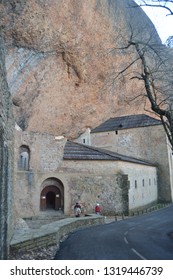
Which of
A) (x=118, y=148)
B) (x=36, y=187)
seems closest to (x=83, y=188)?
(x=36, y=187)

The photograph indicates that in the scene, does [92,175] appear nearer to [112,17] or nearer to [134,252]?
[134,252]

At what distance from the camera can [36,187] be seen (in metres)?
17.8

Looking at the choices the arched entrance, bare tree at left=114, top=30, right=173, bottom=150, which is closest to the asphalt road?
bare tree at left=114, top=30, right=173, bottom=150

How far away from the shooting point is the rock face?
78.3 ft

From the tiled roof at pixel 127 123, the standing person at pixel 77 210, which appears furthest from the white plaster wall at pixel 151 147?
the standing person at pixel 77 210

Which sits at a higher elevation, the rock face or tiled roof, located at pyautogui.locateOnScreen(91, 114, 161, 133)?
the rock face

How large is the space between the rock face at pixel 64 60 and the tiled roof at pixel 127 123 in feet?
7.59

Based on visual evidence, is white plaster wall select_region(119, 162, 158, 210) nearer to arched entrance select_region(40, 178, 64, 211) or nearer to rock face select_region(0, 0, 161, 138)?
arched entrance select_region(40, 178, 64, 211)

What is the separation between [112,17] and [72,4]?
269 inches

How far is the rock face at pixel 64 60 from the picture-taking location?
939 inches

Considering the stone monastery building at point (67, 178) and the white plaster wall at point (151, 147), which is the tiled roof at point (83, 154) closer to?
the stone monastery building at point (67, 178)

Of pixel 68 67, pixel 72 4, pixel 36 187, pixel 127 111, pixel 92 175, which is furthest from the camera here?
pixel 127 111

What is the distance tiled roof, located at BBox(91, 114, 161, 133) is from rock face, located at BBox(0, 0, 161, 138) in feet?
7.59

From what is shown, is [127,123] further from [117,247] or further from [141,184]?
[117,247]
